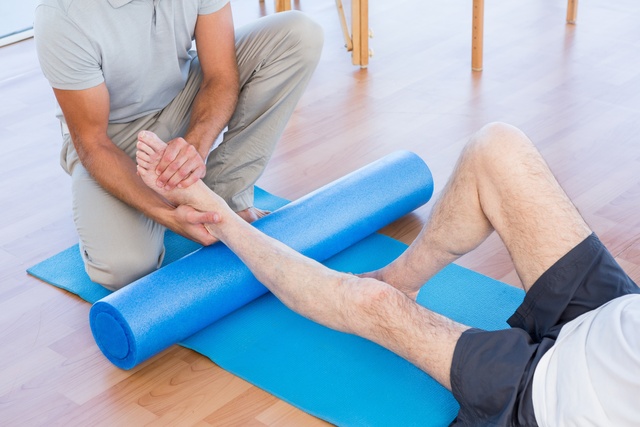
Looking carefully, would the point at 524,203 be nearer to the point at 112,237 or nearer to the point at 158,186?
the point at 158,186

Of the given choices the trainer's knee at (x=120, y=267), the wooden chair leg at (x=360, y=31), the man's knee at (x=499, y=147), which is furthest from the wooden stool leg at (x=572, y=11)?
the trainer's knee at (x=120, y=267)

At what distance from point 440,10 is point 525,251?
106 inches

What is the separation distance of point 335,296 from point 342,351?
247mm

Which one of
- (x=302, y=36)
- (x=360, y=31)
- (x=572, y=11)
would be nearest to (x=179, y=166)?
(x=302, y=36)

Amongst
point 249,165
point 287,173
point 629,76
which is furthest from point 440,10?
point 249,165

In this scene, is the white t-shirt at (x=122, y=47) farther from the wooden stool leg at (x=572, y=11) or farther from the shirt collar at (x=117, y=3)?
the wooden stool leg at (x=572, y=11)

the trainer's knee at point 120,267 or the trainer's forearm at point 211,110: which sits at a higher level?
the trainer's forearm at point 211,110

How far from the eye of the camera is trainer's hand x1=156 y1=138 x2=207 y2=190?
1.92 meters

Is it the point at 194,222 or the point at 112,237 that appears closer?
the point at 194,222

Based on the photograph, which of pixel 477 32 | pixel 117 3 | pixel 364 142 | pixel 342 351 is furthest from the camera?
pixel 477 32

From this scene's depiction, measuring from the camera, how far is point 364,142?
2.87 metres

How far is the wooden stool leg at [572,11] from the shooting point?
3.72m

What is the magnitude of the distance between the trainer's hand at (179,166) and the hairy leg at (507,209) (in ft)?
1.78

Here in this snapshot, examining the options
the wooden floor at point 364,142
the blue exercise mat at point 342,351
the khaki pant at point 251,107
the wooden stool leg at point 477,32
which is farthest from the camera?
the wooden stool leg at point 477,32
